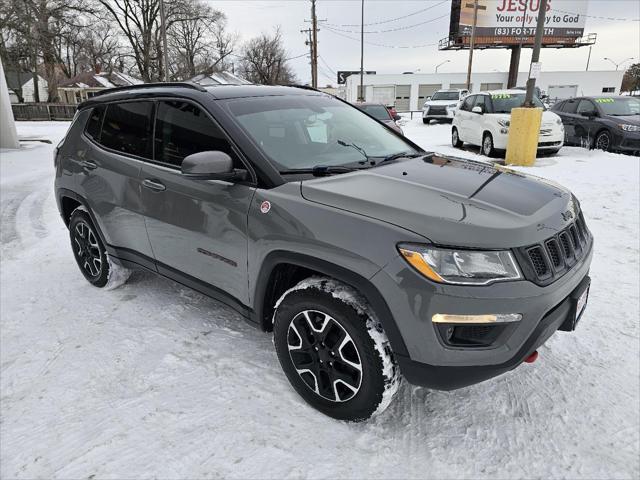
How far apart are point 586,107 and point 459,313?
12891 mm

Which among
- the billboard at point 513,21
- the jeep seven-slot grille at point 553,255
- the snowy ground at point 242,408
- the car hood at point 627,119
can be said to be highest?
the billboard at point 513,21

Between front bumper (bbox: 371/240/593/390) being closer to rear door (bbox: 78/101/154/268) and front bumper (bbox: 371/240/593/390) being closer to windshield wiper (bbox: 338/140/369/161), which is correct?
windshield wiper (bbox: 338/140/369/161)

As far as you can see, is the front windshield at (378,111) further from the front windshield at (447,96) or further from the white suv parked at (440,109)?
the front windshield at (447,96)

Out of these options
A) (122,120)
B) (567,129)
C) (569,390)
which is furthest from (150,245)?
(567,129)

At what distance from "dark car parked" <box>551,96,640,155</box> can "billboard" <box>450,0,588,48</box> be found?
3144cm

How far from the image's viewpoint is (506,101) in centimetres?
1180

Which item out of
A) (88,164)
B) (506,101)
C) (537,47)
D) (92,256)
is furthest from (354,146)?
(506,101)

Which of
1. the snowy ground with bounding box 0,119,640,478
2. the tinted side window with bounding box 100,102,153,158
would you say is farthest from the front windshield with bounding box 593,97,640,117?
the tinted side window with bounding box 100,102,153,158

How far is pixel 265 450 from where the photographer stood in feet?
7.15

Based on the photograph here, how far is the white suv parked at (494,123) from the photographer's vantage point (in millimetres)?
10867

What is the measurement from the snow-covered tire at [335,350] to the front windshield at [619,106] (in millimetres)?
12499

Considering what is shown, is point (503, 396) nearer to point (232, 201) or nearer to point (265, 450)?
point (265, 450)

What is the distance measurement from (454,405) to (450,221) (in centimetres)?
112

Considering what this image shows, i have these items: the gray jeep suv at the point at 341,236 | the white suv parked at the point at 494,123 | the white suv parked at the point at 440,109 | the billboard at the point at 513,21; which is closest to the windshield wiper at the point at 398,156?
the gray jeep suv at the point at 341,236
